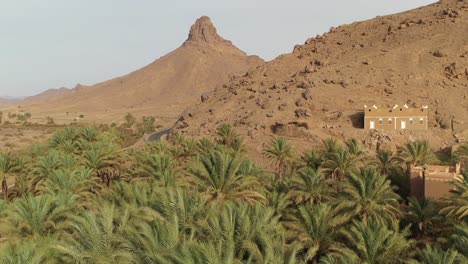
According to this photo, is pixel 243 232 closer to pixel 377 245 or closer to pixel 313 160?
pixel 377 245

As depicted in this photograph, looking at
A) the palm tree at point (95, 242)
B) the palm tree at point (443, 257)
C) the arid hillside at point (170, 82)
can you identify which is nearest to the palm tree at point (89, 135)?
the palm tree at point (95, 242)

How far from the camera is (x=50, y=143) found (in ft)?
119

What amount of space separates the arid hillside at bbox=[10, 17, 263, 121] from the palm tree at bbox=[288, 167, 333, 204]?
12281cm

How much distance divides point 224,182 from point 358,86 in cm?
4022

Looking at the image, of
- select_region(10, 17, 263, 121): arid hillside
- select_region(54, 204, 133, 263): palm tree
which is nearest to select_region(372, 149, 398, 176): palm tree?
select_region(54, 204, 133, 263): palm tree

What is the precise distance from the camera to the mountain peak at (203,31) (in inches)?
7667

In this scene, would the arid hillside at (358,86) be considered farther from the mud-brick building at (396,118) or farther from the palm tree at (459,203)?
the palm tree at (459,203)

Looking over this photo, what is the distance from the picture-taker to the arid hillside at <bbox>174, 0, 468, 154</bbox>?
162 ft

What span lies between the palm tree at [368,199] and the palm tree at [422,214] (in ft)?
2.48

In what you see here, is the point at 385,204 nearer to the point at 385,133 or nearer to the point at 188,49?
the point at 385,133

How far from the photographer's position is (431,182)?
22.7 meters

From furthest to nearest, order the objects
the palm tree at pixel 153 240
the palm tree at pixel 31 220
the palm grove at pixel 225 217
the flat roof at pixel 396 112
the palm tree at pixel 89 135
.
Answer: the flat roof at pixel 396 112
the palm tree at pixel 89 135
the palm tree at pixel 31 220
the palm grove at pixel 225 217
the palm tree at pixel 153 240

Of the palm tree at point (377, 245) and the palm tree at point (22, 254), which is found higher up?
the palm tree at point (22, 254)

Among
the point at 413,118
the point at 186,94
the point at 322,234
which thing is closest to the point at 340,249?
the point at 322,234
